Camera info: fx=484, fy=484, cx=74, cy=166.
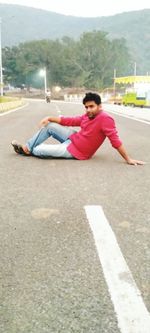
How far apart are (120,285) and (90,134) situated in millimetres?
4627

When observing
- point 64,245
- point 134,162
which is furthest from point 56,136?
point 64,245

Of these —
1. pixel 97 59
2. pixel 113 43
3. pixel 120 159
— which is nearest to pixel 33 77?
pixel 97 59

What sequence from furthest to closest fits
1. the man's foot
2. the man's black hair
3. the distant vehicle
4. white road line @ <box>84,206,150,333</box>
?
the distant vehicle → the man's foot → the man's black hair → white road line @ <box>84,206,150,333</box>

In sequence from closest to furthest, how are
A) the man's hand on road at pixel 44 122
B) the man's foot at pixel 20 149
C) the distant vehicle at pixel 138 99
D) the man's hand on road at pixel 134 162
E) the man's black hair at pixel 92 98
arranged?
the man's black hair at pixel 92 98 < the man's hand on road at pixel 134 162 < the man's hand on road at pixel 44 122 < the man's foot at pixel 20 149 < the distant vehicle at pixel 138 99

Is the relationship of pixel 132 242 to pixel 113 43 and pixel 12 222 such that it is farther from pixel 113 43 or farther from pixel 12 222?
pixel 113 43

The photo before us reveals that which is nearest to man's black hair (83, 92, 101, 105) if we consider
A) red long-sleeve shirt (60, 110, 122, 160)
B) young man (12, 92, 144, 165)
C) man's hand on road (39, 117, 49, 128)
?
young man (12, 92, 144, 165)

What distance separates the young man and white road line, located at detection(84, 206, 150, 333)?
129 inches

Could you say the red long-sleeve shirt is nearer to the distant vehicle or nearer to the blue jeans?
the blue jeans

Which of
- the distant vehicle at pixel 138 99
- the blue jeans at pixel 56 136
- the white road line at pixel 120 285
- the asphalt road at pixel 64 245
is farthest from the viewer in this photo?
the distant vehicle at pixel 138 99

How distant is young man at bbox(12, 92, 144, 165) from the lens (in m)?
7.01

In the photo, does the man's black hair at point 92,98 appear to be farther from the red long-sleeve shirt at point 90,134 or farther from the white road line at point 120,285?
the white road line at point 120,285

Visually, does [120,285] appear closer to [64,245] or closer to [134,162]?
[64,245]

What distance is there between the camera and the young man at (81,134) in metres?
7.01

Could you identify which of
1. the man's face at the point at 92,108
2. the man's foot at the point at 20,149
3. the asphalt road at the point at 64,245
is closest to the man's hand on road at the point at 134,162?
the asphalt road at the point at 64,245
